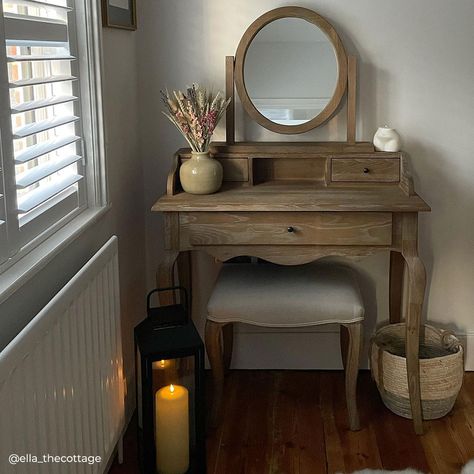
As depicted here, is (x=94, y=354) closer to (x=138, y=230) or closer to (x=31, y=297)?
(x=31, y=297)

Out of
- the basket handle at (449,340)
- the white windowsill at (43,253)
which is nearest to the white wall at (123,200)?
the white windowsill at (43,253)

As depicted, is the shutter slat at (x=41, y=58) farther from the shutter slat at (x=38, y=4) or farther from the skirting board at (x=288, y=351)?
the skirting board at (x=288, y=351)

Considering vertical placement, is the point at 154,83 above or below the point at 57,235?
above

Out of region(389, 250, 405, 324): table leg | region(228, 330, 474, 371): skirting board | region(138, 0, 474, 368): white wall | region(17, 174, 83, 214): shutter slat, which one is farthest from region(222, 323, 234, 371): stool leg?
region(17, 174, 83, 214): shutter slat

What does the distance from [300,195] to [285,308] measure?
380 mm

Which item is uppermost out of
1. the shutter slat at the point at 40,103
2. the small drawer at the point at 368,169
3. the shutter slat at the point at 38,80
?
the shutter slat at the point at 38,80

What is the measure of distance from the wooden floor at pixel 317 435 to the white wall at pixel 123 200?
0.40 m

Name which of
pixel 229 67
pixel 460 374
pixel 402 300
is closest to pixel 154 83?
pixel 229 67

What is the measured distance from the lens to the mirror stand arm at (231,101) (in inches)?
108

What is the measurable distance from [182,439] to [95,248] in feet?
2.04

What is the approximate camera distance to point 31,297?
5.59ft

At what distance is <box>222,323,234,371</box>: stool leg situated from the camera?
9.88 feet

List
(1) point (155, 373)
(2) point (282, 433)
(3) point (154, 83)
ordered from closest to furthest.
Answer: (1) point (155, 373)
(2) point (282, 433)
(3) point (154, 83)

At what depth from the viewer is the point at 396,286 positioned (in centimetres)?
293
